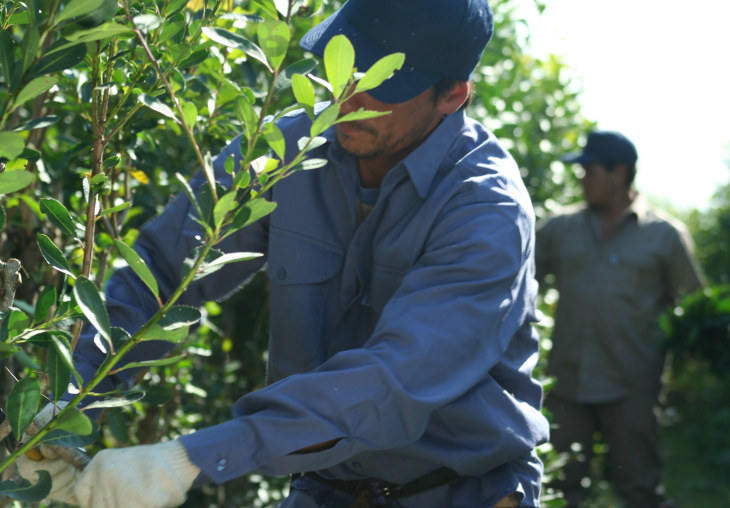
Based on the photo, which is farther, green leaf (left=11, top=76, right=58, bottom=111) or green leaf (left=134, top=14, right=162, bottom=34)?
green leaf (left=134, top=14, right=162, bottom=34)

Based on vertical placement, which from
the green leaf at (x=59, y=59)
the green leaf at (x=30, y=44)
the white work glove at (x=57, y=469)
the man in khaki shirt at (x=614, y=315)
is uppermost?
the green leaf at (x=30, y=44)

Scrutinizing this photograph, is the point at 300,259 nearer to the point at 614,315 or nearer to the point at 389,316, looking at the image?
the point at 389,316

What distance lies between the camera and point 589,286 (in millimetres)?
5797

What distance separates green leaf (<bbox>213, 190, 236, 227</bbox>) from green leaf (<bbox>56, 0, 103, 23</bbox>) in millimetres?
322

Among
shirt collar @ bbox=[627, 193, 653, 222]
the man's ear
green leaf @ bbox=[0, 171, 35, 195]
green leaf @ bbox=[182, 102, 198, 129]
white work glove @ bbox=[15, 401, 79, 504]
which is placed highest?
green leaf @ bbox=[182, 102, 198, 129]

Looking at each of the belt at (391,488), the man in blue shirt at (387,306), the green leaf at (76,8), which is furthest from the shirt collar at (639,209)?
the green leaf at (76,8)

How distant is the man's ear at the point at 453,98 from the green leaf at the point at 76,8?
48.6 inches

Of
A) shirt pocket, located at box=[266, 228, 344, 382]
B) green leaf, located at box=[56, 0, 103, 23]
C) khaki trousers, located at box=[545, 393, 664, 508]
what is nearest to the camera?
green leaf, located at box=[56, 0, 103, 23]

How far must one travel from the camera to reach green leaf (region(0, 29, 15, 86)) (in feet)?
4.59

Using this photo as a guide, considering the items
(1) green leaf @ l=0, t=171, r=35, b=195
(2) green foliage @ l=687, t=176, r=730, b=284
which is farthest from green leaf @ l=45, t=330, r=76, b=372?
(2) green foliage @ l=687, t=176, r=730, b=284

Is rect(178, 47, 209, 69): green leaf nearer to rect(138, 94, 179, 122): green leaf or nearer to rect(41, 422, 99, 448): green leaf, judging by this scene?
rect(138, 94, 179, 122): green leaf

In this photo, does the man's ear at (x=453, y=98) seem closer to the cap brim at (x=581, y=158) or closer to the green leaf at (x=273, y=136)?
the green leaf at (x=273, y=136)

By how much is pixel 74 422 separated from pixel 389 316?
72 cm

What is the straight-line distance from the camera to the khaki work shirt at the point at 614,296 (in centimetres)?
567
